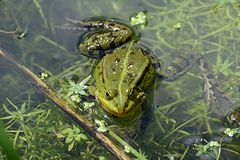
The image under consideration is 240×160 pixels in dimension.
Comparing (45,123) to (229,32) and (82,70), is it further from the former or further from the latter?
(229,32)

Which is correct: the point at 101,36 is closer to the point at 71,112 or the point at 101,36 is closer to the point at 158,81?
the point at 158,81

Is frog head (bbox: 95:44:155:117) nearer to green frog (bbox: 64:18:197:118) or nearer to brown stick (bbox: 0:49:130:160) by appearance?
green frog (bbox: 64:18:197:118)

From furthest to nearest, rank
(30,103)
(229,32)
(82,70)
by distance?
(229,32), (82,70), (30,103)

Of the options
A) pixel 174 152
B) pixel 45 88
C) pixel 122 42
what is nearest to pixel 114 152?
pixel 174 152

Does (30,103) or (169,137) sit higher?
(30,103)

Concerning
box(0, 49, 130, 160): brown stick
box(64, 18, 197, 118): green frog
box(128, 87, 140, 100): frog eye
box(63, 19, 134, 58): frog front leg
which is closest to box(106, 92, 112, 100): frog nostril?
box(64, 18, 197, 118): green frog

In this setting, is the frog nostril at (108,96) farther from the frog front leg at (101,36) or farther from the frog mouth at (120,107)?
the frog front leg at (101,36)
